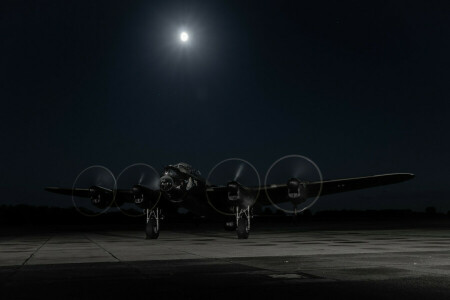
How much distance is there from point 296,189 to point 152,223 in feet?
31.3

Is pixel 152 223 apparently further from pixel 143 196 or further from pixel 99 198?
pixel 99 198

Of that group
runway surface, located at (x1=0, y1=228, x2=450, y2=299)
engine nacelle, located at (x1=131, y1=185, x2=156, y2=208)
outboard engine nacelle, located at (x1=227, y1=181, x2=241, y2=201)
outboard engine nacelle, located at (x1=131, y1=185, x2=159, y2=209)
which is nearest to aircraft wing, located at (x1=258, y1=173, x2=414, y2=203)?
outboard engine nacelle, located at (x1=227, y1=181, x2=241, y2=201)

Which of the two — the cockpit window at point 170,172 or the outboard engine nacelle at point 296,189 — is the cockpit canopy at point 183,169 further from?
the outboard engine nacelle at point 296,189

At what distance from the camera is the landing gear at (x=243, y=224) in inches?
1181

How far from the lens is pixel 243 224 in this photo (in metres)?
30.1

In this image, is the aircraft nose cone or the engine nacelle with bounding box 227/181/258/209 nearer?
the aircraft nose cone

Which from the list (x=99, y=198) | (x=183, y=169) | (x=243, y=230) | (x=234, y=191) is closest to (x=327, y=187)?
(x=243, y=230)

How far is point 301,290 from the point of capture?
9.58 meters

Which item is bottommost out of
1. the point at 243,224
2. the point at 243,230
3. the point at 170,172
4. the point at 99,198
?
the point at 243,230

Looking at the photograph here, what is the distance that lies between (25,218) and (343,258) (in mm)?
108036

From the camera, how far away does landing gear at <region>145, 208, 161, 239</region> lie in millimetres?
31398

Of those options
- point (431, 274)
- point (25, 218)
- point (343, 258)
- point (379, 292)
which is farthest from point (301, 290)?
point (25, 218)

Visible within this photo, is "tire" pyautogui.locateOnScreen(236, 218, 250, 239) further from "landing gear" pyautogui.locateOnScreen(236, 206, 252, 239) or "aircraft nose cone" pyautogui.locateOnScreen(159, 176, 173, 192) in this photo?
"aircraft nose cone" pyautogui.locateOnScreen(159, 176, 173, 192)

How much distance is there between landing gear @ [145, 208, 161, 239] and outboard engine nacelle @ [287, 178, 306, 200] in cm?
897
